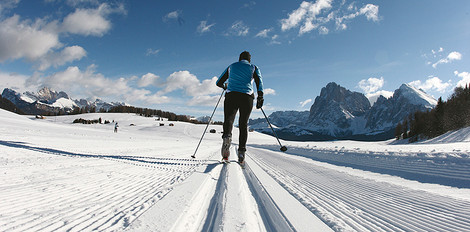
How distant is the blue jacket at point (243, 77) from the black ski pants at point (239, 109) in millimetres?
128

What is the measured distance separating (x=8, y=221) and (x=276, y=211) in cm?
164

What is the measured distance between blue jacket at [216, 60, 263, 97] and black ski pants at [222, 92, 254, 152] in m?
0.13

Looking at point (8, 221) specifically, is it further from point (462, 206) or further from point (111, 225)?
point (462, 206)

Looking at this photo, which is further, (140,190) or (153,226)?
(140,190)

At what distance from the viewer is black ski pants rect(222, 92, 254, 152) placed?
14.9 ft

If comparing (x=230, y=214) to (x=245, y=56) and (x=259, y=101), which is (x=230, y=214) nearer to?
(x=259, y=101)

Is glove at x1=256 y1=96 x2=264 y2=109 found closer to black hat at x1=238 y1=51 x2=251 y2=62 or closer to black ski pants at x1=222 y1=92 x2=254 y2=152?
black ski pants at x1=222 y1=92 x2=254 y2=152

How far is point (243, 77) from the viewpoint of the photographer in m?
4.64

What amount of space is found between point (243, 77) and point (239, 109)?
27.2 inches

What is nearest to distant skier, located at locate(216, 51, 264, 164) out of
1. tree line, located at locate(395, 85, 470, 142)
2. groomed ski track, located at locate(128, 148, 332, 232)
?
groomed ski track, located at locate(128, 148, 332, 232)

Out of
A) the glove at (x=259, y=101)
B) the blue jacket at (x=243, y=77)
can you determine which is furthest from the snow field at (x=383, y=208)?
the glove at (x=259, y=101)

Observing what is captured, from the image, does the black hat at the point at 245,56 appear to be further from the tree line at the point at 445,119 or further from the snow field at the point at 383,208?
the tree line at the point at 445,119

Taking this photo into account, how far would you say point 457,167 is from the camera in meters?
3.62

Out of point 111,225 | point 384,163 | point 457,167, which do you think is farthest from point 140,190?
point 384,163
